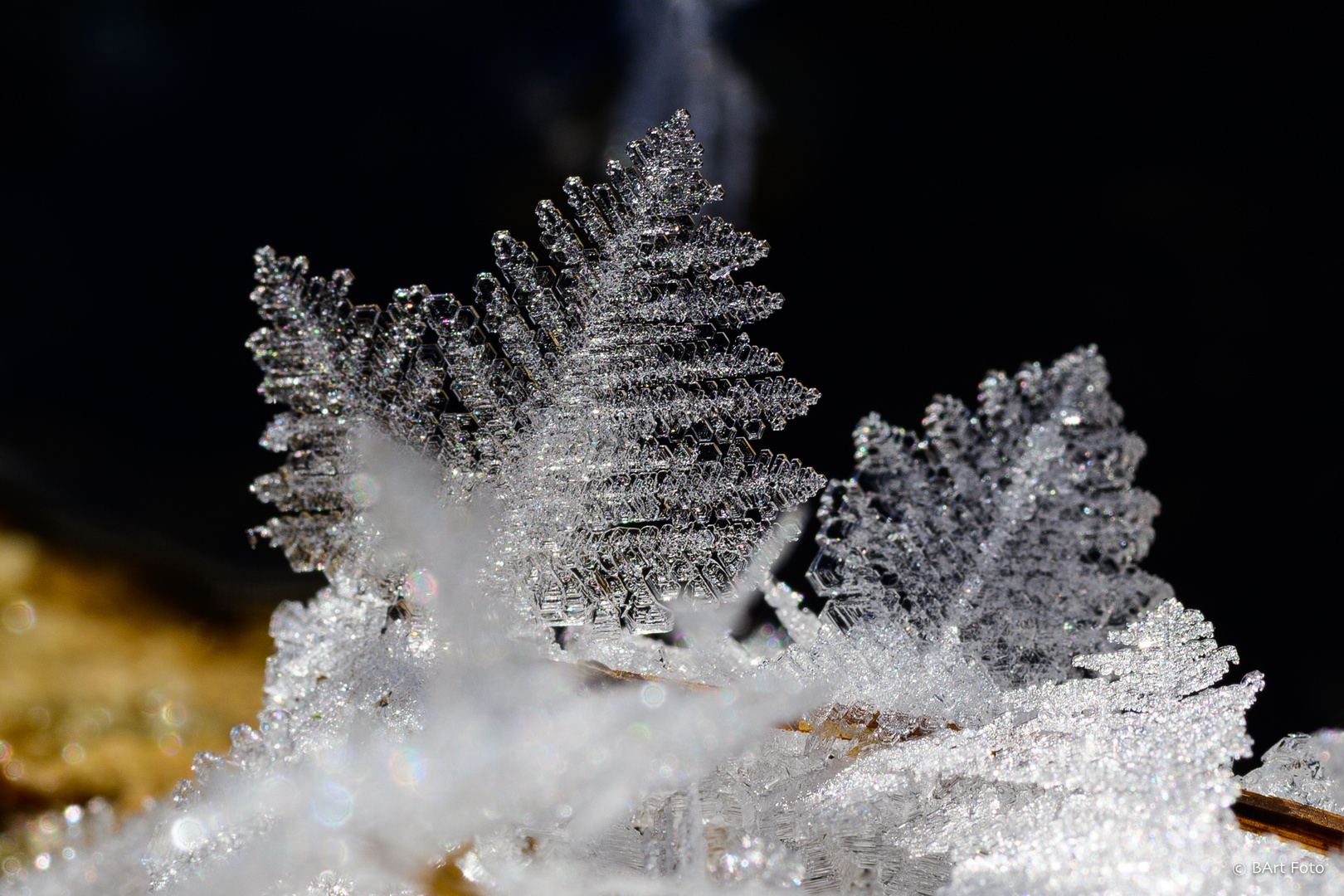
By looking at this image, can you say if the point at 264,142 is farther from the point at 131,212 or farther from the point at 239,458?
the point at 239,458

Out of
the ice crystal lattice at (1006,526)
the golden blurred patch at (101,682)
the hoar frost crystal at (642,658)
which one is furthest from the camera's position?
the golden blurred patch at (101,682)

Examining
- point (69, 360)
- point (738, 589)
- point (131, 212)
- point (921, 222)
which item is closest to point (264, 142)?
point (131, 212)

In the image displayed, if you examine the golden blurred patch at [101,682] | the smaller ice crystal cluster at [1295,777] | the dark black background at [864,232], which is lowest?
the smaller ice crystal cluster at [1295,777]

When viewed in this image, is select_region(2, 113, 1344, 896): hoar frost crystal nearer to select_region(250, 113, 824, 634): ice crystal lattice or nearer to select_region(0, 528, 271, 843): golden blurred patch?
select_region(250, 113, 824, 634): ice crystal lattice

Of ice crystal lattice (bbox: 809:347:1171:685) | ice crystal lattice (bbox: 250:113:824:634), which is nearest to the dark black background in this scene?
ice crystal lattice (bbox: 809:347:1171:685)

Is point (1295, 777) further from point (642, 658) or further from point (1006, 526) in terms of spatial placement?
point (642, 658)

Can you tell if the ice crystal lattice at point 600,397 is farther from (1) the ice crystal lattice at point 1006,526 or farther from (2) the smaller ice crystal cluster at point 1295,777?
(2) the smaller ice crystal cluster at point 1295,777

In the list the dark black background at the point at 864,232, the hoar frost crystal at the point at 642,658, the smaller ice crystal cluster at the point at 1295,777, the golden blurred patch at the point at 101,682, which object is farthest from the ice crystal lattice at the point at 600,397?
the golden blurred patch at the point at 101,682
